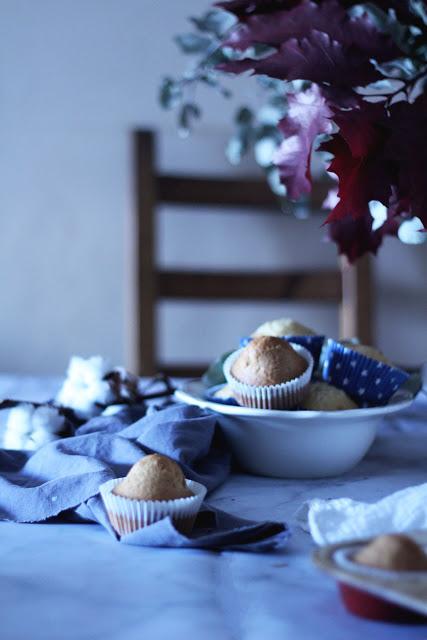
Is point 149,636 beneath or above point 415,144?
beneath

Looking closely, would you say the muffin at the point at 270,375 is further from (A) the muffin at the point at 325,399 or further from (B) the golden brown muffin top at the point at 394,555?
(B) the golden brown muffin top at the point at 394,555

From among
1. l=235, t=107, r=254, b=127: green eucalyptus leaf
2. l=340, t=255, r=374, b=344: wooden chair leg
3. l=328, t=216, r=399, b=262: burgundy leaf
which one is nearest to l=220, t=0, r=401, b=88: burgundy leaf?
l=328, t=216, r=399, b=262: burgundy leaf

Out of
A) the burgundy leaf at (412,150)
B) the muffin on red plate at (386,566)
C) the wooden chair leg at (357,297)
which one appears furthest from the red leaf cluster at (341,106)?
the wooden chair leg at (357,297)

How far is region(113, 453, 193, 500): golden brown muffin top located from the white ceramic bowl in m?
0.14

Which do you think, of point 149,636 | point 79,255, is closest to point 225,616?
point 149,636

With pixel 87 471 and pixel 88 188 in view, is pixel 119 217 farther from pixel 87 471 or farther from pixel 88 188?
pixel 87 471

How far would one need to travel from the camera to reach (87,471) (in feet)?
1.64

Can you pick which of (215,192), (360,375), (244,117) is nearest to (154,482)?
(360,375)

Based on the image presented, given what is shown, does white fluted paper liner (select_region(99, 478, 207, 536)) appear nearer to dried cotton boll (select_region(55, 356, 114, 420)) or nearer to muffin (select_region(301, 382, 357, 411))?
muffin (select_region(301, 382, 357, 411))

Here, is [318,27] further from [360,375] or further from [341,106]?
[360,375]

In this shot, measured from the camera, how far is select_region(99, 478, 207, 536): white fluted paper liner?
406 mm

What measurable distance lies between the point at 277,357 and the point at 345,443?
8 cm

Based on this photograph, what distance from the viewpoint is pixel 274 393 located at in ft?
1.82

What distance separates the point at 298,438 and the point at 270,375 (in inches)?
2.0
